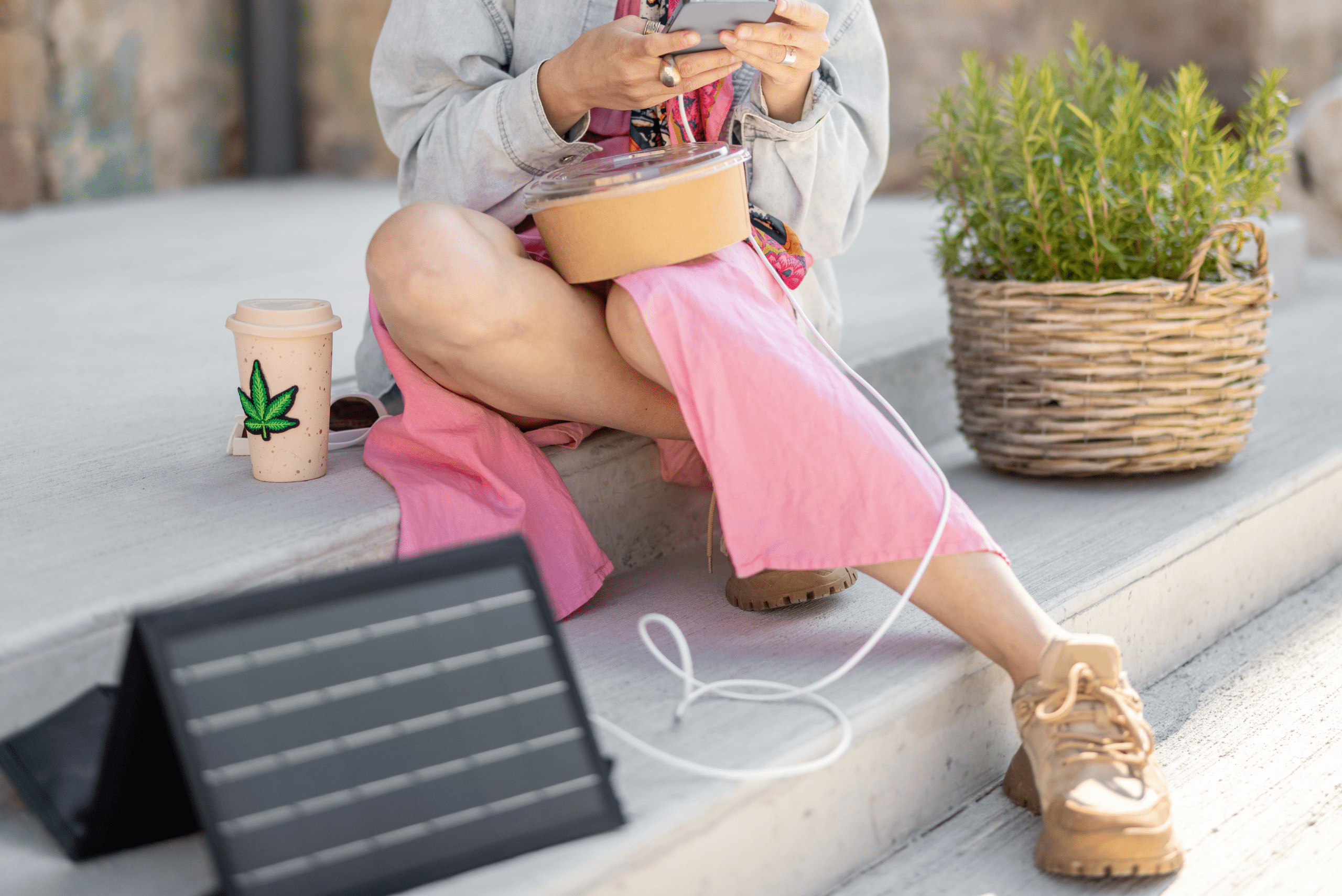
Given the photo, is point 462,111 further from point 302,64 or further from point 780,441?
point 302,64

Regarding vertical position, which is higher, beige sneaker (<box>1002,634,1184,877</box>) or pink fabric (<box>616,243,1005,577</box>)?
pink fabric (<box>616,243,1005,577</box>)

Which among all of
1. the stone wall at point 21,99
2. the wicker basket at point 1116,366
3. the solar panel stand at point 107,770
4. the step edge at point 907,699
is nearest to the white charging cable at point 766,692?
the step edge at point 907,699

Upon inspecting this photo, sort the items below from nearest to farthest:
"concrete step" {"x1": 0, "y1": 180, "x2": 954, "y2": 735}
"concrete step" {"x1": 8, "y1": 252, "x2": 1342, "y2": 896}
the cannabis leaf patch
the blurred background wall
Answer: "concrete step" {"x1": 8, "y1": 252, "x2": 1342, "y2": 896}
"concrete step" {"x1": 0, "y1": 180, "x2": 954, "y2": 735}
the cannabis leaf patch
the blurred background wall

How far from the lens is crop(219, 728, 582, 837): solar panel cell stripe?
808mm

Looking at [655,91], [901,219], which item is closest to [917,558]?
[655,91]

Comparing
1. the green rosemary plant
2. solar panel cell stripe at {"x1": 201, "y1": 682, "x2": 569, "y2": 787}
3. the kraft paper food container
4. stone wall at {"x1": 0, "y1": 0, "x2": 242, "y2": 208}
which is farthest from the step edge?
stone wall at {"x1": 0, "y1": 0, "x2": 242, "y2": 208}

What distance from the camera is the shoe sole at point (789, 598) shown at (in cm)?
129

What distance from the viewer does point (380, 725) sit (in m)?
0.86

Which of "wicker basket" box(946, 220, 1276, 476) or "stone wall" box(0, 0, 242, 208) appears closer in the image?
"wicker basket" box(946, 220, 1276, 476)

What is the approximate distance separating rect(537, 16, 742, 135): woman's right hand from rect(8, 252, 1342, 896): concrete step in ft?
1.70

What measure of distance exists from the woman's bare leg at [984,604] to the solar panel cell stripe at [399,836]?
36cm

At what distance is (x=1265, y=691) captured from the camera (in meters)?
1.41

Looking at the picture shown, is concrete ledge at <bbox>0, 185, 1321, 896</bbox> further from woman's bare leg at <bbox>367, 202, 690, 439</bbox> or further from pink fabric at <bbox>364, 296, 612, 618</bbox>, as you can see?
woman's bare leg at <bbox>367, 202, 690, 439</bbox>

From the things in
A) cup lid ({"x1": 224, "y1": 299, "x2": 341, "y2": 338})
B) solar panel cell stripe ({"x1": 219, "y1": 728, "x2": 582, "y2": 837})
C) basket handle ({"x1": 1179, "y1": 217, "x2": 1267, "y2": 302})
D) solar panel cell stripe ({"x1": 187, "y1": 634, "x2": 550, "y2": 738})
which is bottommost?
solar panel cell stripe ({"x1": 219, "y1": 728, "x2": 582, "y2": 837})
